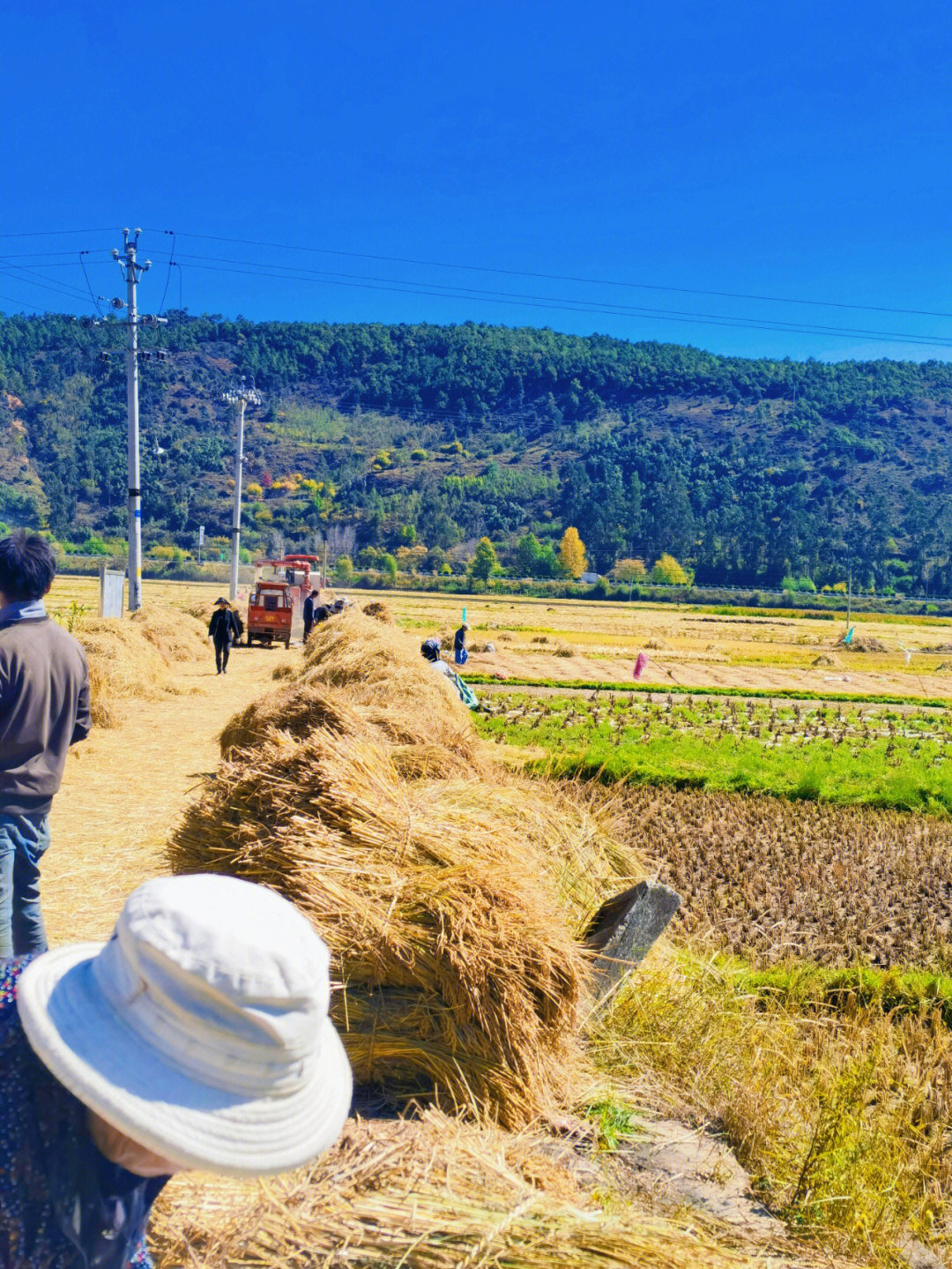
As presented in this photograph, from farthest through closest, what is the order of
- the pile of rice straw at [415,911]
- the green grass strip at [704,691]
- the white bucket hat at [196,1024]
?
the green grass strip at [704,691] → the pile of rice straw at [415,911] → the white bucket hat at [196,1024]

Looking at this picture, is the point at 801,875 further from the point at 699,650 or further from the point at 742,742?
the point at 699,650

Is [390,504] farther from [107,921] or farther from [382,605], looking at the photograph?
[107,921]

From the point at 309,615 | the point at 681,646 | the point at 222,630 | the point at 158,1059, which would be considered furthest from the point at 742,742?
the point at 681,646

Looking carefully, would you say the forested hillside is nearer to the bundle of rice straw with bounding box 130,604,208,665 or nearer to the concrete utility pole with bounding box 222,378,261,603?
the concrete utility pole with bounding box 222,378,261,603

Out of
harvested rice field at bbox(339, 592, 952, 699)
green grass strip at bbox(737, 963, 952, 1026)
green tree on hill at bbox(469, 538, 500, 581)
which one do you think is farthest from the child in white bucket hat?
green tree on hill at bbox(469, 538, 500, 581)

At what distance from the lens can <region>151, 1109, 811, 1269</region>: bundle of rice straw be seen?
2.51 metres

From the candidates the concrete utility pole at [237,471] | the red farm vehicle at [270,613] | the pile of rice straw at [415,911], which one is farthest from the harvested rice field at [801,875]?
the concrete utility pole at [237,471]

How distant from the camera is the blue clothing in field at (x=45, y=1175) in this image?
4.71ft

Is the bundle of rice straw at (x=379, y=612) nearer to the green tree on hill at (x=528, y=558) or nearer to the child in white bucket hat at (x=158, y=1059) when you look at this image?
the child in white bucket hat at (x=158, y=1059)

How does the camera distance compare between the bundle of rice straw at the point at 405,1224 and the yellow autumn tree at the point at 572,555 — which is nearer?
the bundle of rice straw at the point at 405,1224

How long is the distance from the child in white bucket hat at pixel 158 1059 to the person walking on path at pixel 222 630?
18.5 m

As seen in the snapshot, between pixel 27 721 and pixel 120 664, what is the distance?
1312 centimetres

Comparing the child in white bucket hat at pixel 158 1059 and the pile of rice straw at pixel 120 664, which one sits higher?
the child in white bucket hat at pixel 158 1059

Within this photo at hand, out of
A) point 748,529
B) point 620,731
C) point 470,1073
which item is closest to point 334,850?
point 470,1073
